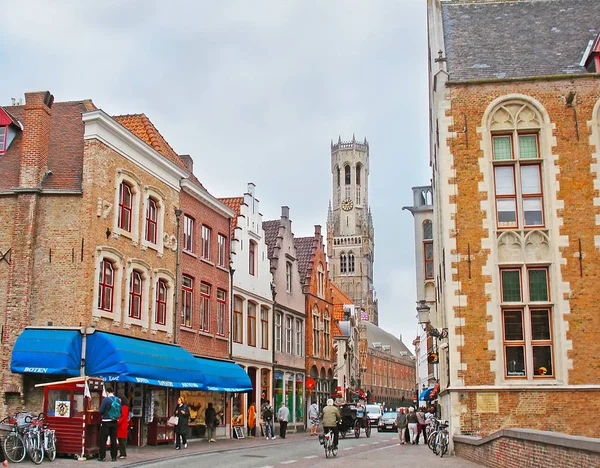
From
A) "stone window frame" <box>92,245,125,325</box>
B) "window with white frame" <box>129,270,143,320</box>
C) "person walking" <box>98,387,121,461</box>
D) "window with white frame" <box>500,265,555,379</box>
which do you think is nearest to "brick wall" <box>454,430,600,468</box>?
"window with white frame" <box>500,265,555,379</box>

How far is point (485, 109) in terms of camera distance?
21234 millimetres

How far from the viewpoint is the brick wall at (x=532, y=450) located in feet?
34.6

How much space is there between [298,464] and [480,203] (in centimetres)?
823

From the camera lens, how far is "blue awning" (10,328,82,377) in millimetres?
21156

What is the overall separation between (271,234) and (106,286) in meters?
19.7

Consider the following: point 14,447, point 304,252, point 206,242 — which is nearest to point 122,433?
point 14,447

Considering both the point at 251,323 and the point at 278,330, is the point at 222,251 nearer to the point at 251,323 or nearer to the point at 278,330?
the point at 251,323

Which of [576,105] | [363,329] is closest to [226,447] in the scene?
[576,105]

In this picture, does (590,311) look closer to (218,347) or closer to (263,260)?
(218,347)

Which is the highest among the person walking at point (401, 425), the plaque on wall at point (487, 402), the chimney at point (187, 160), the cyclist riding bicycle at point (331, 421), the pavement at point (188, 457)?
the chimney at point (187, 160)

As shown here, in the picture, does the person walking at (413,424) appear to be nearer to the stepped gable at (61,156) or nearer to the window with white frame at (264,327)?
the window with white frame at (264,327)

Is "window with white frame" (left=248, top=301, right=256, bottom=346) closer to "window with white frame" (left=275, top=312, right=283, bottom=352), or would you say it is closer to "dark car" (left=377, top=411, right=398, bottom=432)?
"window with white frame" (left=275, top=312, right=283, bottom=352)

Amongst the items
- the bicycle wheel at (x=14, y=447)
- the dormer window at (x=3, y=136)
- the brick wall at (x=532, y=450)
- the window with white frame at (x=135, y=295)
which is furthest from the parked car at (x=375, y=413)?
the bicycle wheel at (x=14, y=447)

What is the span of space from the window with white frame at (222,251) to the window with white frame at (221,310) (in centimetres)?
118
